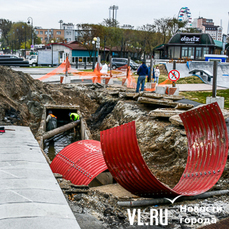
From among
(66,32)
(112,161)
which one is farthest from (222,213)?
(66,32)

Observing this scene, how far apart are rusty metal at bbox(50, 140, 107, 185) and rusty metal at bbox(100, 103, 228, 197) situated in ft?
5.77

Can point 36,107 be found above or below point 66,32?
below

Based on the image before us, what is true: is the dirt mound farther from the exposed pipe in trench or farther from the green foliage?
the exposed pipe in trench

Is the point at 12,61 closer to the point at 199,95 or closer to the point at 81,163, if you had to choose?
the point at 81,163

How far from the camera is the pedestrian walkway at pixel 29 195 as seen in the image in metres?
4.22

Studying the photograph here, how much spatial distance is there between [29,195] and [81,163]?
12.8 ft

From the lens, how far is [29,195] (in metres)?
4.95

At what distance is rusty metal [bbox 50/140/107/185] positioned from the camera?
8.26 metres

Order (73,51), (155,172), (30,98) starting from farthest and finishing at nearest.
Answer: (73,51), (30,98), (155,172)

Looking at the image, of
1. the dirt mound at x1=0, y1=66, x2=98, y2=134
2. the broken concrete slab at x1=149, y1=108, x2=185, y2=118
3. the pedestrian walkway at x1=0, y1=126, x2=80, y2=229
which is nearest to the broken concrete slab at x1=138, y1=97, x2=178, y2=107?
the broken concrete slab at x1=149, y1=108, x2=185, y2=118

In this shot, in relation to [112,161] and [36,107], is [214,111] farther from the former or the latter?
[36,107]

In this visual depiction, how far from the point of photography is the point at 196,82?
1045 inches

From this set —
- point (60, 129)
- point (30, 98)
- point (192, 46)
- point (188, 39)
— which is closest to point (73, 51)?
point (188, 39)

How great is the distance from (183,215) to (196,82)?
71.9 feet
